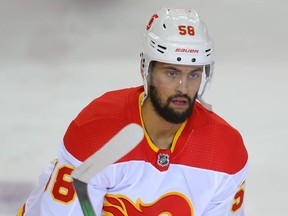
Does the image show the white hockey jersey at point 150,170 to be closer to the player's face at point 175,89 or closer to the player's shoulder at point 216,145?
the player's shoulder at point 216,145

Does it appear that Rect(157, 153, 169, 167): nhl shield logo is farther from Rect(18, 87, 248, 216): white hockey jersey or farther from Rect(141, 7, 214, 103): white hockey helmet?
Rect(141, 7, 214, 103): white hockey helmet

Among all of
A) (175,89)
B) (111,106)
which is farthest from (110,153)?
(111,106)

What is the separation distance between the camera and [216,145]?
2.27 m

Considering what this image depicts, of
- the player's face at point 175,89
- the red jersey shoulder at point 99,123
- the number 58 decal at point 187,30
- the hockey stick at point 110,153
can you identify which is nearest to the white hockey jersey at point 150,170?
the red jersey shoulder at point 99,123

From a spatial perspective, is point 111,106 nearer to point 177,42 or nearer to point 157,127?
point 157,127

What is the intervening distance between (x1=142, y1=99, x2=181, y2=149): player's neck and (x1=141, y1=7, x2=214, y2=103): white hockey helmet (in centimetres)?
6

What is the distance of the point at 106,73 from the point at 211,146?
1.62 m

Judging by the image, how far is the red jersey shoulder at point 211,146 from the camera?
2252 mm

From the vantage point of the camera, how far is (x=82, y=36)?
4.15 metres

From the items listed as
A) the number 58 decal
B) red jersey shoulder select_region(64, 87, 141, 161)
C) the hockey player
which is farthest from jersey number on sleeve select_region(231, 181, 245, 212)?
the number 58 decal

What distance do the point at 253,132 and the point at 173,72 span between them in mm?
1354

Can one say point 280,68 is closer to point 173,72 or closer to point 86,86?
point 86,86

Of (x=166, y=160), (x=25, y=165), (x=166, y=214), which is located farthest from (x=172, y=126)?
(x=25, y=165)

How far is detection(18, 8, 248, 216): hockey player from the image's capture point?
212 centimetres
